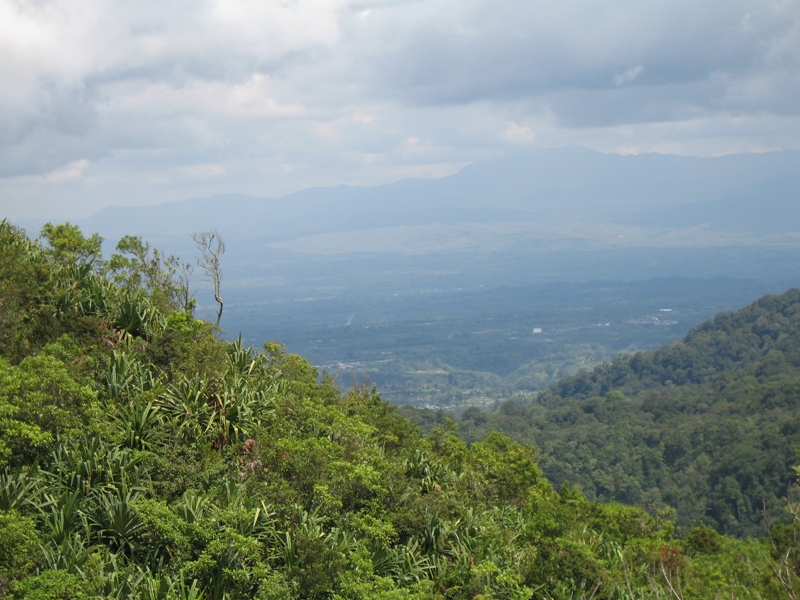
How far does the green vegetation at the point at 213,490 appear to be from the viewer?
9883mm

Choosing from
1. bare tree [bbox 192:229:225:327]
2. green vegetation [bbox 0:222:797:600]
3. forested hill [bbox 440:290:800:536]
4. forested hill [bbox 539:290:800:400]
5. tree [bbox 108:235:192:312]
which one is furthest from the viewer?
forested hill [bbox 539:290:800:400]

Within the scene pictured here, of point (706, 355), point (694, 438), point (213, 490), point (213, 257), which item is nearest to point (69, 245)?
point (213, 257)

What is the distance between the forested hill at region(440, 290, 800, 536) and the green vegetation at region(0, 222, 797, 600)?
29.8 metres

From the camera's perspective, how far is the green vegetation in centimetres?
988

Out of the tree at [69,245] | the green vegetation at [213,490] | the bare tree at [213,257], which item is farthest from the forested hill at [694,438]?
the tree at [69,245]

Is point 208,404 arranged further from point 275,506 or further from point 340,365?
point 340,365

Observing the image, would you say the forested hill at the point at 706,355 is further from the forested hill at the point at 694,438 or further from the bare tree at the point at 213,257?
the bare tree at the point at 213,257

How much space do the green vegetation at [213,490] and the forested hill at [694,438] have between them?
29840mm

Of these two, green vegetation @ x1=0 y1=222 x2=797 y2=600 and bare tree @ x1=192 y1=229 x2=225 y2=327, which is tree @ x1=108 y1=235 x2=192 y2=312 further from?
green vegetation @ x1=0 y1=222 x2=797 y2=600

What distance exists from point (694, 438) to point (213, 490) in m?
59.1

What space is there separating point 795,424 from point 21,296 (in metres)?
54.3

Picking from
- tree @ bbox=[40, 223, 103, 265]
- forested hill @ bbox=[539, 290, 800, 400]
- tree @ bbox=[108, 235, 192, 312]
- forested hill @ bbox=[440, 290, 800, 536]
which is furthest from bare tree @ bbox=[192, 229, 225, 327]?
forested hill @ bbox=[539, 290, 800, 400]

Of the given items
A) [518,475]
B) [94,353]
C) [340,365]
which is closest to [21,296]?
[94,353]

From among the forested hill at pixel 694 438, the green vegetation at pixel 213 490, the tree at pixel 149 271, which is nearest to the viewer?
the green vegetation at pixel 213 490
